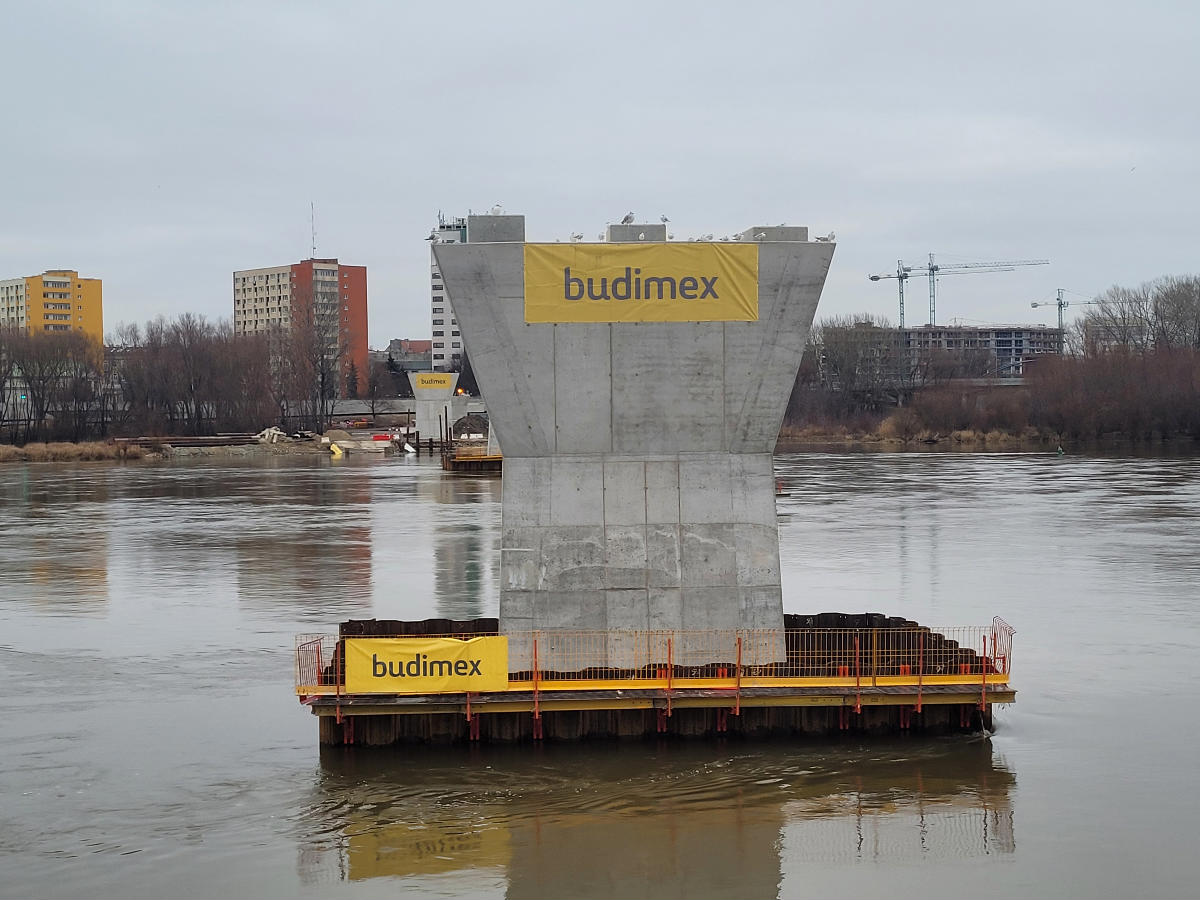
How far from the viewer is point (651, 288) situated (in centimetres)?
2117

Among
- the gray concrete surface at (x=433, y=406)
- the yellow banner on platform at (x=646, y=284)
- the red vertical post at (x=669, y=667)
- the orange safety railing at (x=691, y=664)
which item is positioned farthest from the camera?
the gray concrete surface at (x=433, y=406)

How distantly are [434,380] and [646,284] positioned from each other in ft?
317

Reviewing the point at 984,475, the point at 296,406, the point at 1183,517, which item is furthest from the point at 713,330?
the point at 296,406

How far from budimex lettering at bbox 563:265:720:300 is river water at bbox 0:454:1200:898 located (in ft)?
23.8

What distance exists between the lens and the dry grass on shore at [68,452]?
351 feet

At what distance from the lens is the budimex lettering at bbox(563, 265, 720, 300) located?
69.3 ft

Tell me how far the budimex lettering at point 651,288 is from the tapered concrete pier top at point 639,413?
0.08 feet

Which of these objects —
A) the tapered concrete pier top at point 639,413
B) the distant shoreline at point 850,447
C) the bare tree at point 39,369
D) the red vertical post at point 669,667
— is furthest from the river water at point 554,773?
the bare tree at point 39,369

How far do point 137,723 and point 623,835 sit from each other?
10.1 m

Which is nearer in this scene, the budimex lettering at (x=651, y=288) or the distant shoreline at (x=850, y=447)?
the budimex lettering at (x=651, y=288)

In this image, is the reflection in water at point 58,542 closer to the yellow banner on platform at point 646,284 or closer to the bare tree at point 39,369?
the yellow banner on platform at point 646,284

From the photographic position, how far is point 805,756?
20.2 m

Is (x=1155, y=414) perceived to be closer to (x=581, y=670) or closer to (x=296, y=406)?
(x=296, y=406)

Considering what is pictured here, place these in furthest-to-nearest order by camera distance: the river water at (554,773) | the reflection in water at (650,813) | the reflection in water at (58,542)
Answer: the reflection in water at (58,542) → the reflection in water at (650,813) → the river water at (554,773)
